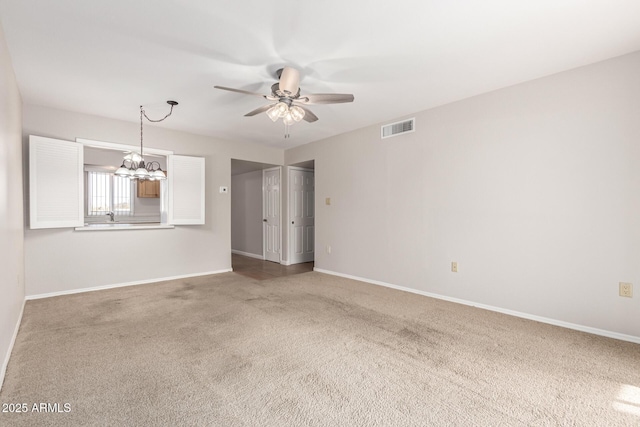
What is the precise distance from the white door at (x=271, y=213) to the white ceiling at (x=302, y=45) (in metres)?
3.03

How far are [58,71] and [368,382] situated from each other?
393 cm

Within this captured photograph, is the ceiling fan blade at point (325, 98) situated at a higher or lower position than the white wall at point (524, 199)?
higher

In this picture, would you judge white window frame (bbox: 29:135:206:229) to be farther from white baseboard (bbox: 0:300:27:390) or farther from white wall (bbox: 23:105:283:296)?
white baseboard (bbox: 0:300:27:390)

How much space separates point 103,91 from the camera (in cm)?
342

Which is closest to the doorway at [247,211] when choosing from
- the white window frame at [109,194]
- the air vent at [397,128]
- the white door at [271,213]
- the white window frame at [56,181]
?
the white door at [271,213]

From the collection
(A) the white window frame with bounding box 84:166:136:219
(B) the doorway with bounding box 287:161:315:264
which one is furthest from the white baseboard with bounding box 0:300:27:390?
(A) the white window frame with bounding box 84:166:136:219

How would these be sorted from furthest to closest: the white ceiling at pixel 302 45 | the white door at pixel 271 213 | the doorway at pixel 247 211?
Answer: 1. the doorway at pixel 247 211
2. the white door at pixel 271 213
3. the white ceiling at pixel 302 45

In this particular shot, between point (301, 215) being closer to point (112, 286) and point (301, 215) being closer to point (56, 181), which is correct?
point (112, 286)

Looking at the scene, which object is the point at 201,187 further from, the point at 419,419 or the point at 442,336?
the point at 419,419

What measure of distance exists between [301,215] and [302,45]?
4401mm

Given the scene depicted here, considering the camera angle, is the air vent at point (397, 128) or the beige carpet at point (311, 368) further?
the air vent at point (397, 128)

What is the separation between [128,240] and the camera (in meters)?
4.58

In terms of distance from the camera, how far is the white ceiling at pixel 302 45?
6.82ft

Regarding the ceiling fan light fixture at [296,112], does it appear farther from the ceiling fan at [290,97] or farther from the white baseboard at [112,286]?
the white baseboard at [112,286]
